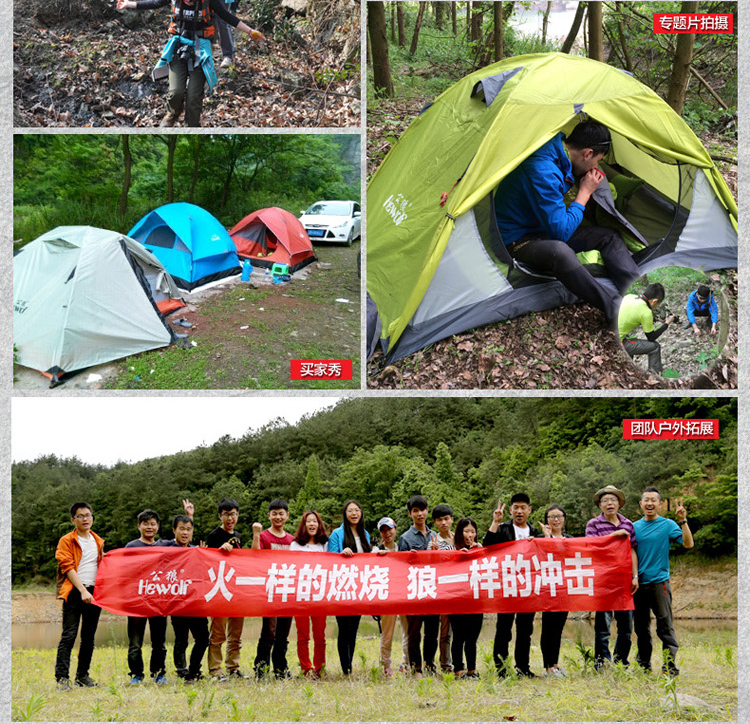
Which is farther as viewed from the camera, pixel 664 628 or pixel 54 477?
pixel 54 477

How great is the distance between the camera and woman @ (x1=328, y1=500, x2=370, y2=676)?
14.7ft

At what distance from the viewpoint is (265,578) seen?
455cm

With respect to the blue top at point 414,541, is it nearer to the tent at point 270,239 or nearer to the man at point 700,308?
the man at point 700,308

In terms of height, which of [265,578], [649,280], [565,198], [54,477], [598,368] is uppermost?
[565,198]

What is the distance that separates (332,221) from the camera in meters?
8.58

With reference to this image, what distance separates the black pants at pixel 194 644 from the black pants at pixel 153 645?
3.2 inches

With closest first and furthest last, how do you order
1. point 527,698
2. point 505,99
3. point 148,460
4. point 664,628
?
point 527,698, point 664,628, point 505,99, point 148,460

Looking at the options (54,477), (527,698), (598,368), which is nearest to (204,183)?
(598,368)

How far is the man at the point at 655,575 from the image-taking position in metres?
4.32

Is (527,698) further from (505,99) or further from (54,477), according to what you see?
(54,477)

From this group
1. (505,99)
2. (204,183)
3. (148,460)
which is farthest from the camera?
(148,460)

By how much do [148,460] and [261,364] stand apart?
15.7 m

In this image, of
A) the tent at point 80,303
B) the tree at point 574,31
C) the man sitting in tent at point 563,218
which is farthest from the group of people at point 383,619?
the tree at point 574,31

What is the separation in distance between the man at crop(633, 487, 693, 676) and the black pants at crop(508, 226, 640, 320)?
71.2 inches
